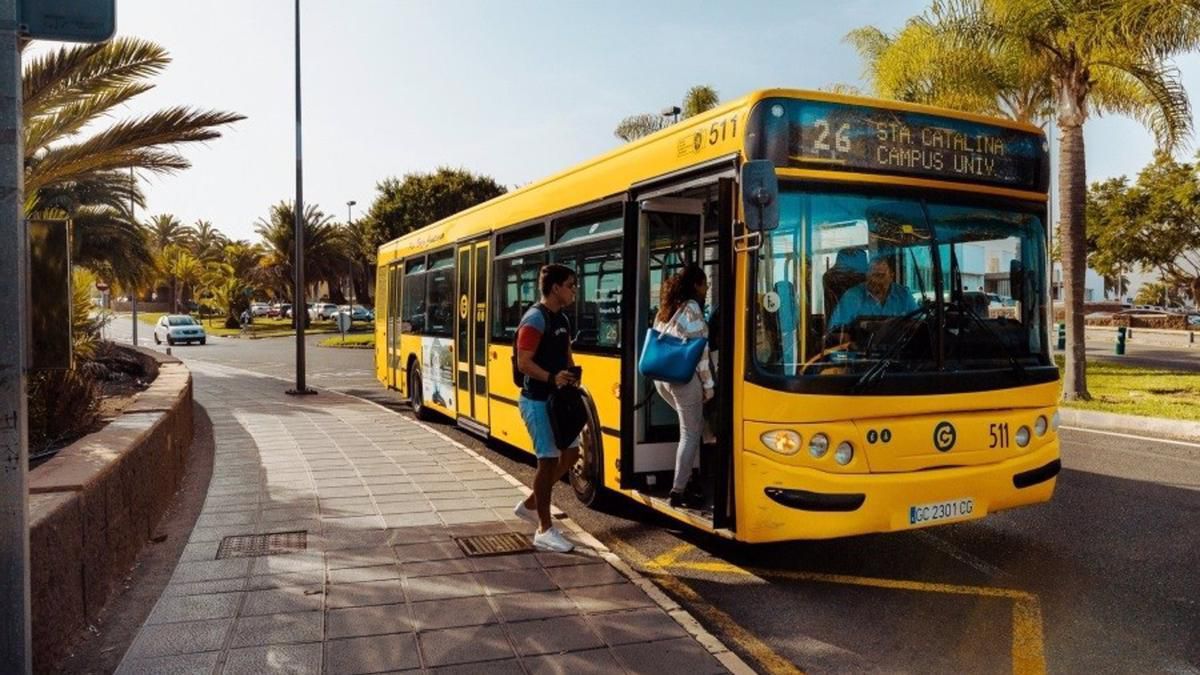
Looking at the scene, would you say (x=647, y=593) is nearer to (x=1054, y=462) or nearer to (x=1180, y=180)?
(x=1054, y=462)

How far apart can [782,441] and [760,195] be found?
1423 millimetres

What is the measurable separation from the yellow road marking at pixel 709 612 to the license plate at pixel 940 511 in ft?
4.21

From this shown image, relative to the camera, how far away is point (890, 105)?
568 centimetres

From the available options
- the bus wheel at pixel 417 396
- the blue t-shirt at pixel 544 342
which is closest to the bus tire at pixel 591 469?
the blue t-shirt at pixel 544 342

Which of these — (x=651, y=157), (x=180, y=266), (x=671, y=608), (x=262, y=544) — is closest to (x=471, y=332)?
(x=651, y=157)

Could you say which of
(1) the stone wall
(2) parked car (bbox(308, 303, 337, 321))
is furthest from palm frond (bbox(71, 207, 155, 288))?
(2) parked car (bbox(308, 303, 337, 321))

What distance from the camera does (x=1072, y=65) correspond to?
16375 mm

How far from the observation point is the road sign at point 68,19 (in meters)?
3.43

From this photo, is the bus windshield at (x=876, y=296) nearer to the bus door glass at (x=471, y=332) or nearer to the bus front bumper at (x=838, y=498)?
the bus front bumper at (x=838, y=498)

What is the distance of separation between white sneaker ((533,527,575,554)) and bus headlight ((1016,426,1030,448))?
2.95 m

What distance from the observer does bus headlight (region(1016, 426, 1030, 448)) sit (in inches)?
227

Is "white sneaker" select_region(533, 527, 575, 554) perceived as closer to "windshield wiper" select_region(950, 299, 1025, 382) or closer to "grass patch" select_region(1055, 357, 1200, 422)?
"windshield wiper" select_region(950, 299, 1025, 382)

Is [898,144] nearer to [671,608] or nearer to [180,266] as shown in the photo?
[671,608]

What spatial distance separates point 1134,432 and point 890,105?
30.2ft
